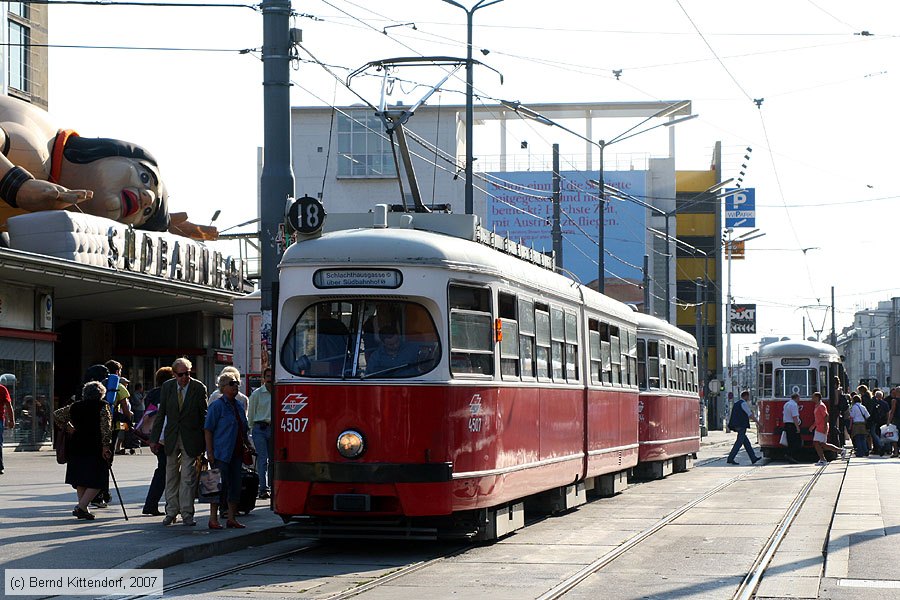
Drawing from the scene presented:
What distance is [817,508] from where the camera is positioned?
1798 centimetres

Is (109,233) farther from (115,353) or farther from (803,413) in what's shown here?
(803,413)

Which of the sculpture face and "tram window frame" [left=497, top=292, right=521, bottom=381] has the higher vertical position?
the sculpture face

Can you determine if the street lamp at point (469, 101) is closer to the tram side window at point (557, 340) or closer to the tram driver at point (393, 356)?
the tram side window at point (557, 340)

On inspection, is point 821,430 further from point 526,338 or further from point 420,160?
point 420,160

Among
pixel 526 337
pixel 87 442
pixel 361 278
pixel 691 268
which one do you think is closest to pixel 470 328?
pixel 361 278

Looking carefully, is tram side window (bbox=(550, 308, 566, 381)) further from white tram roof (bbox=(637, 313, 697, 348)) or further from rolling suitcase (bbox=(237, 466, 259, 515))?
white tram roof (bbox=(637, 313, 697, 348))

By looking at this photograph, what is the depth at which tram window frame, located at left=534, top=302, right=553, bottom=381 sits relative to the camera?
1534 cm

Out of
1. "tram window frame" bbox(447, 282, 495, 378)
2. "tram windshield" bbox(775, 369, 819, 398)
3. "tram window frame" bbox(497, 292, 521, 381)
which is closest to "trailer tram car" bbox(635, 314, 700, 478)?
"tram windshield" bbox(775, 369, 819, 398)

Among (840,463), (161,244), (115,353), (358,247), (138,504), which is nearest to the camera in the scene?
(358,247)

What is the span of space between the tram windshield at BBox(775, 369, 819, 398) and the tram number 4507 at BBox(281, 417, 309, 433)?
21.6m

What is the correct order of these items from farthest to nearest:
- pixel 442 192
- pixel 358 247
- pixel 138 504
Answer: pixel 442 192, pixel 138 504, pixel 358 247

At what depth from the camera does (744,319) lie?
7812cm

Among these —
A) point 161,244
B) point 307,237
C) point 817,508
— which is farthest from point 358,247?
point 161,244

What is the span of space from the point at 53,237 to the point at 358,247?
1947cm
